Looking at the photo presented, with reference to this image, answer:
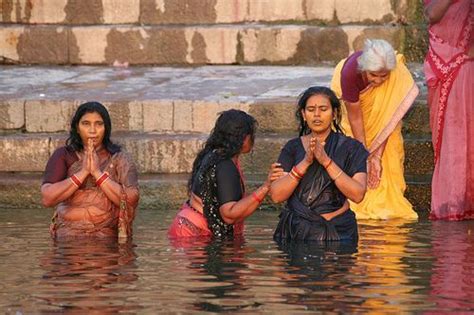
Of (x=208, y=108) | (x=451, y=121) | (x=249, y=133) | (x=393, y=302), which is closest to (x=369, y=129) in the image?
(x=451, y=121)

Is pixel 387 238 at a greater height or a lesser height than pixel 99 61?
lesser

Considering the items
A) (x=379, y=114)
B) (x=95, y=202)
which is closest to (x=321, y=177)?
(x=95, y=202)

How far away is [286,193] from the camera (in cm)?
916

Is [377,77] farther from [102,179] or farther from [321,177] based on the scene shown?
[102,179]

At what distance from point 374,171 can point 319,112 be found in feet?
8.02

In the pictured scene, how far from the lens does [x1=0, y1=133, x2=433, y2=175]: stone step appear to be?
12.0 m

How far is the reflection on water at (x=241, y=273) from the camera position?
718 cm

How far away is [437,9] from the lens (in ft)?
37.2

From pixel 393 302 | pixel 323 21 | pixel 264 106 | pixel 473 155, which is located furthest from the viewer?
pixel 323 21

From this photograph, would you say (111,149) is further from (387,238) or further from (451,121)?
(451,121)

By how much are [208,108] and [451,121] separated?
206cm

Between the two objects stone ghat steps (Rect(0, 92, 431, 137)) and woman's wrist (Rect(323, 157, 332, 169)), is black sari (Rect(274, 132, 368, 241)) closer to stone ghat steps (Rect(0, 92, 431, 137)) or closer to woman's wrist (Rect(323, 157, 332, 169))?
woman's wrist (Rect(323, 157, 332, 169))

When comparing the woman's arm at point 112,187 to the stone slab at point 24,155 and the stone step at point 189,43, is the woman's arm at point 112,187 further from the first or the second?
the stone step at point 189,43

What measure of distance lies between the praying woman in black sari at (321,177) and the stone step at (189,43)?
475 centimetres
